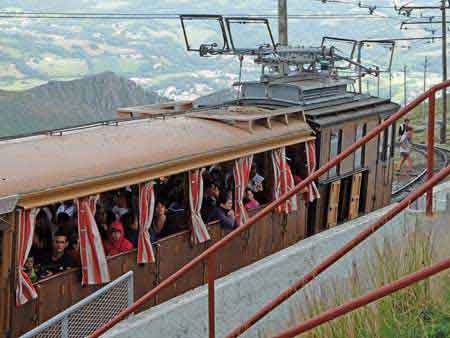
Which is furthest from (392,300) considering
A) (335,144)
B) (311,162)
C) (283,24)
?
(283,24)

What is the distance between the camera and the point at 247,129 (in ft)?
38.5

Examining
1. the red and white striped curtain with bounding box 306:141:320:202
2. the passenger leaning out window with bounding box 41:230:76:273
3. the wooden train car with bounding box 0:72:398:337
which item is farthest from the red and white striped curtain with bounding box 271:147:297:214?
the passenger leaning out window with bounding box 41:230:76:273

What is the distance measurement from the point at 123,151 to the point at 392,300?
458 cm

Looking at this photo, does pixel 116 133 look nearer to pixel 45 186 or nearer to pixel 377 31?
pixel 45 186

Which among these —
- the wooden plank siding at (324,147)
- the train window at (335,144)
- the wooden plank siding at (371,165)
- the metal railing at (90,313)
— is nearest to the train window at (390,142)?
the wooden plank siding at (371,165)

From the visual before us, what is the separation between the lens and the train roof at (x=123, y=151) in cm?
840

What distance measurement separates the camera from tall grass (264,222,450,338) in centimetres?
578

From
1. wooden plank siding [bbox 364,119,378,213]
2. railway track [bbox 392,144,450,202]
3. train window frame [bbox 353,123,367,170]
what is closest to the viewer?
train window frame [bbox 353,123,367,170]

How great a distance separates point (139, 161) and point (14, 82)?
6328 cm

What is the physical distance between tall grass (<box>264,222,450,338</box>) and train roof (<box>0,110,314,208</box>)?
3009 mm

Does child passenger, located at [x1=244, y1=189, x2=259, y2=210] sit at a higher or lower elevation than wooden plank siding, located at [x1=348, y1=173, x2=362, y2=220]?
higher

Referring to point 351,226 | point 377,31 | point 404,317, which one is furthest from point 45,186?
point 377,31

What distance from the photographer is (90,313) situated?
7660 millimetres

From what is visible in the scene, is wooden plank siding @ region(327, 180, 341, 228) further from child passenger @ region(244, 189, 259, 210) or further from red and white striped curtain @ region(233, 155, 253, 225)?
red and white striped curtain @ region(233, 155, 253, 225)
